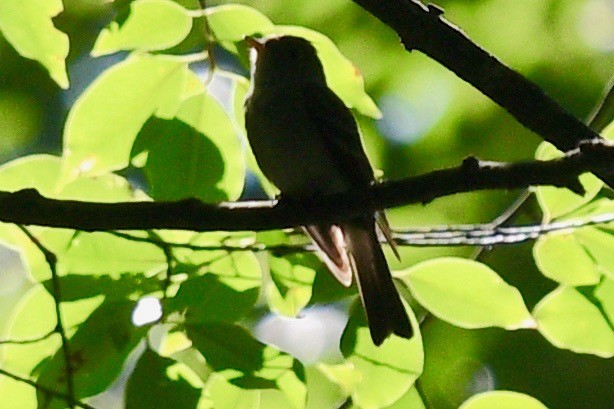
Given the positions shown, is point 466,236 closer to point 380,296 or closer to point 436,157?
point 380,296

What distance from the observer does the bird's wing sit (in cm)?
209

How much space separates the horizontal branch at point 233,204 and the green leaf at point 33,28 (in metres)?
0.17

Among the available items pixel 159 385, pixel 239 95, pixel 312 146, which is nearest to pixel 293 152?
pixel 312 146

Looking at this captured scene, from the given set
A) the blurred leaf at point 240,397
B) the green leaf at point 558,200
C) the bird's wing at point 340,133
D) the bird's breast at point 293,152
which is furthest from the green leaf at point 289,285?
the bird's breast at point 293,152

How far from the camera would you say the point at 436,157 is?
281 cm

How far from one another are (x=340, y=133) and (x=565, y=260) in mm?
1000

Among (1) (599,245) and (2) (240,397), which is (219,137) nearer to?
(2) (240,397)

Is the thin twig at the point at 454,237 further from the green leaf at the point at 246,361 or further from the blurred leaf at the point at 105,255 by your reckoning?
the green leaf at the point at 246,361

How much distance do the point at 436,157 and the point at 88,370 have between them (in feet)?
5.89

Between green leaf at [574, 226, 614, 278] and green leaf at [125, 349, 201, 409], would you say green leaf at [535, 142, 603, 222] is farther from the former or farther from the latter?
green leaf at [125, 349, 201, 409]

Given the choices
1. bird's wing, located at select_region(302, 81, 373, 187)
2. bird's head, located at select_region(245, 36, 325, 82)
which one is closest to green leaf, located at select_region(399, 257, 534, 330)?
bird's wing, located at select_region(302, 81, 373, 187)

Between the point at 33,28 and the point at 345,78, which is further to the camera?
the point at 345,78

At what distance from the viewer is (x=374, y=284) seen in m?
1.77

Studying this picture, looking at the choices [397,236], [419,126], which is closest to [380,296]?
[397,236]
